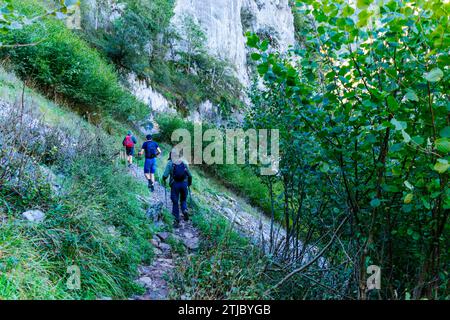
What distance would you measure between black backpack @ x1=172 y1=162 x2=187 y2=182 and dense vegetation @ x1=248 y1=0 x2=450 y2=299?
141 inches

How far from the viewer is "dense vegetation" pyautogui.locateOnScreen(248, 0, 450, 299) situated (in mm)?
2037

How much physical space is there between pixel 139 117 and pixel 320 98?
58.0 ft

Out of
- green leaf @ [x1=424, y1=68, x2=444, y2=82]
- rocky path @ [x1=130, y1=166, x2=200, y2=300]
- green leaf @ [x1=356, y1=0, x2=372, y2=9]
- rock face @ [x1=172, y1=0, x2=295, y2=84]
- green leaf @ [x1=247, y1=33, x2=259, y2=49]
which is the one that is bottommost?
rocky path @ [x1=130, y1=166, x2=200, y2=300]

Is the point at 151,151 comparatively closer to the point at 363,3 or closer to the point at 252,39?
the point at 252,39

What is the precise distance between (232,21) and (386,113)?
38519mm

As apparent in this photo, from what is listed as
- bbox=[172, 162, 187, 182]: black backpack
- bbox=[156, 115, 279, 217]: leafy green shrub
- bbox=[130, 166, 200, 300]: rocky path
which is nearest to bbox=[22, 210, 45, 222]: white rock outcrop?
bbox=[130, 166, 200, 300]: rocky path

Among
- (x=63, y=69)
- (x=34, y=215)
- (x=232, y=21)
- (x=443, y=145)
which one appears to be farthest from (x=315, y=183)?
(x=232, y=21)

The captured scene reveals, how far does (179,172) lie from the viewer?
679 cm

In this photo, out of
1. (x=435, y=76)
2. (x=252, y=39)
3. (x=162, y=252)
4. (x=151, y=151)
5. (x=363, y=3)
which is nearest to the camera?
(x=435, y=76)

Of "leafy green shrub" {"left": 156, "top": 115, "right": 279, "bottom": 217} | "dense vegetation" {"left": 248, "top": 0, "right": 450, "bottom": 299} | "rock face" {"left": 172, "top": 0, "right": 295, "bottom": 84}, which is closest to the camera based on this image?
"dense vegetation" {"left": 248, "top": 0, "right": 450, "bottom": 299}

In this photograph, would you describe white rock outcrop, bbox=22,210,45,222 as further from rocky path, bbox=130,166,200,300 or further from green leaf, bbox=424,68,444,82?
green leaf, bbox=424,68,444,82

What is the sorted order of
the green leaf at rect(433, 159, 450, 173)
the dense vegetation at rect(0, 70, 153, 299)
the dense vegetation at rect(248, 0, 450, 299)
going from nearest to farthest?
the green leaf at rect(433, 159, 450, 173) < the dense vegetation at rect(248, 0, 450, 299) < the dense vegetation at rect(0, 70, 153, 299)

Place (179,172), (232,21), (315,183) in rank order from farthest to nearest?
(232,21) < (179,172) < (315,183)

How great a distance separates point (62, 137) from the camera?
6465 mm
